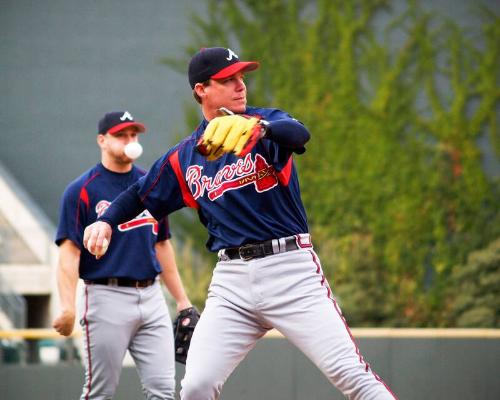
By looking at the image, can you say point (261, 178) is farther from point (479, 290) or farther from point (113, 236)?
point (479, 290)

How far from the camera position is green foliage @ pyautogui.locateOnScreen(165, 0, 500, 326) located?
48.0 feet

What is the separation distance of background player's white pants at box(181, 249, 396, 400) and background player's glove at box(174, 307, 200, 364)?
4.48ft

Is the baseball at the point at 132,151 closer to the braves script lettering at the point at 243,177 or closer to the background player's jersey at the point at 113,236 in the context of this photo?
the background player's jersey at the point at 113,236

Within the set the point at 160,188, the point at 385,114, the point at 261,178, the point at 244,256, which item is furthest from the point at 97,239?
the point at 385,114

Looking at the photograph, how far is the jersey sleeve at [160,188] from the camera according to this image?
15.1 ft

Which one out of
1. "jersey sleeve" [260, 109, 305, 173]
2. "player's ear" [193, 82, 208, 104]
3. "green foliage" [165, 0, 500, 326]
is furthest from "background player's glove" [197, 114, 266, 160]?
"green foliage" [165, 0, 500, 326]

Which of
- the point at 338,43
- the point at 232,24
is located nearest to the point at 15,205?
the point at 232,24

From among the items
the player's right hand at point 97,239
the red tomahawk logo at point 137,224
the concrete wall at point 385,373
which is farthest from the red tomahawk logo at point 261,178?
the concrete wall at point 385,373

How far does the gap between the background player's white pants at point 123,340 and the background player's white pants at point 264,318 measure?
1510 mm

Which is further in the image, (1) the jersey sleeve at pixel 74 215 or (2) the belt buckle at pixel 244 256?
(1) the jersey sleeve at pixel 74 215

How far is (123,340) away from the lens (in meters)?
5.72

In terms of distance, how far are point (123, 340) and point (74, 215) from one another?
80 centimetres

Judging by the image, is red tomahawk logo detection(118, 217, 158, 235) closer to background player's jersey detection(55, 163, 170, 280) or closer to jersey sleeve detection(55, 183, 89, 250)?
background player's jersey detection(55, 163, 170, 280)

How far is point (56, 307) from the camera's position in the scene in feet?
43.9
